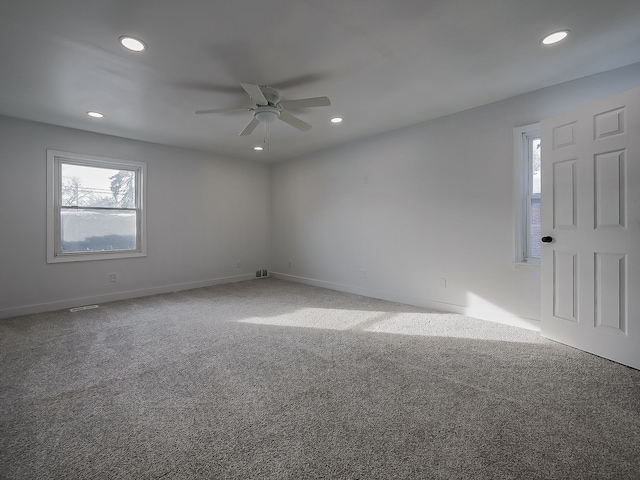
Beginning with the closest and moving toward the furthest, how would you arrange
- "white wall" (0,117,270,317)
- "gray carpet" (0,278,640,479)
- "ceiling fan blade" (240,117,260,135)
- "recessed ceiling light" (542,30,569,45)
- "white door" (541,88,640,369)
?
"gray carpet" (0,278,640,479) → "recessed ceiling light" (542,30,569,45) → "white door" (541,88,640,369) → "ceiling fan blade" (240,117,260,135) → "white wall" (0,117,270,317)

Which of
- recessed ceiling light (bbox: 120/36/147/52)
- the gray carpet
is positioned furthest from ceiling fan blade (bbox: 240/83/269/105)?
the gray carpet

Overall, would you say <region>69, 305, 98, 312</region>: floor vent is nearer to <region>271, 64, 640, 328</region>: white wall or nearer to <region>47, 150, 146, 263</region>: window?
<region>47, 150, 146, 263</region>: window

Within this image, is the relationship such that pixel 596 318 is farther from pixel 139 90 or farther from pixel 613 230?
pixel 139 90

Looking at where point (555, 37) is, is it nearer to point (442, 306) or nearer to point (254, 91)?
point (254, 91)

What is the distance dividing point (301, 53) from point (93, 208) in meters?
3.94

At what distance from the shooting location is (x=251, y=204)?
20.9 feet

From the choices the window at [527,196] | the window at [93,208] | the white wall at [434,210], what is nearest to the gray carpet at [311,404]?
the white wall at [434,210]

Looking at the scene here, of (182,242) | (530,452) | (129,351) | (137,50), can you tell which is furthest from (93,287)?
(530,452)

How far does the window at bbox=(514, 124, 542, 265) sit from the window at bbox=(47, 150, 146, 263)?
525cm

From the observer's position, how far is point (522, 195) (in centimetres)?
338

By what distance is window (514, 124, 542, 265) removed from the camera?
333cm

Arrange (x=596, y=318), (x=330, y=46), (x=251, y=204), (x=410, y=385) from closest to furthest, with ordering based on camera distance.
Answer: (x=410, y=385)
(x=330, y=46)
(x=596, y=318)
(x=251, y=204)

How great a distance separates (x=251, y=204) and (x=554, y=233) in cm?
508

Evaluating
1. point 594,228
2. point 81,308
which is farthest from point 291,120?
point 81,308
